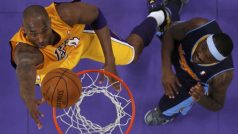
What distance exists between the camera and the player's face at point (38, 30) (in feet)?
5.16

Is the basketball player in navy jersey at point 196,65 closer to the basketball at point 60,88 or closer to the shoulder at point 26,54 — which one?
the basketball at point 60,88

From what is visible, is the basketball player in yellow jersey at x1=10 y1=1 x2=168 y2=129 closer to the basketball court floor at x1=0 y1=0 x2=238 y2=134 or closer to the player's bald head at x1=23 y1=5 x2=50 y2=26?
the player's bald head at x1=23 y1=5 x2=50 y2=26

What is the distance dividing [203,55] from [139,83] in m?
0.89

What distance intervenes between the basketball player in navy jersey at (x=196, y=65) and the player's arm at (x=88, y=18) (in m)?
0.35

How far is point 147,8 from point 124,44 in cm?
60

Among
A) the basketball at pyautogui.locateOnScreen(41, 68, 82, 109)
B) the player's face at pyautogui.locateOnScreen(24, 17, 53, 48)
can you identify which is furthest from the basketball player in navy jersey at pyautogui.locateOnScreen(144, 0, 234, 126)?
the player's face at pyautogui.locateOnScreen(24, 17, 53, 48)

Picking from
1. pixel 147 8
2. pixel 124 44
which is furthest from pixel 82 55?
pixel 147 8

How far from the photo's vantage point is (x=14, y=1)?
2707mm

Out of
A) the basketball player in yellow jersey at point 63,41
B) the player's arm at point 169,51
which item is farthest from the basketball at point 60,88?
the player's arm at point 169,51

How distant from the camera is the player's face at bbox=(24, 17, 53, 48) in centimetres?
157

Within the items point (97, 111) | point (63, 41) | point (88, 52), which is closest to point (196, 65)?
point (88, 52)

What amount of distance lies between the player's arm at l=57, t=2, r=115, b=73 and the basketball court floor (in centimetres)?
66

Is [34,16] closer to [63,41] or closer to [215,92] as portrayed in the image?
[63,41]

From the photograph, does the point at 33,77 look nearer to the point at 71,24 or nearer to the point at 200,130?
the point at 71,24
